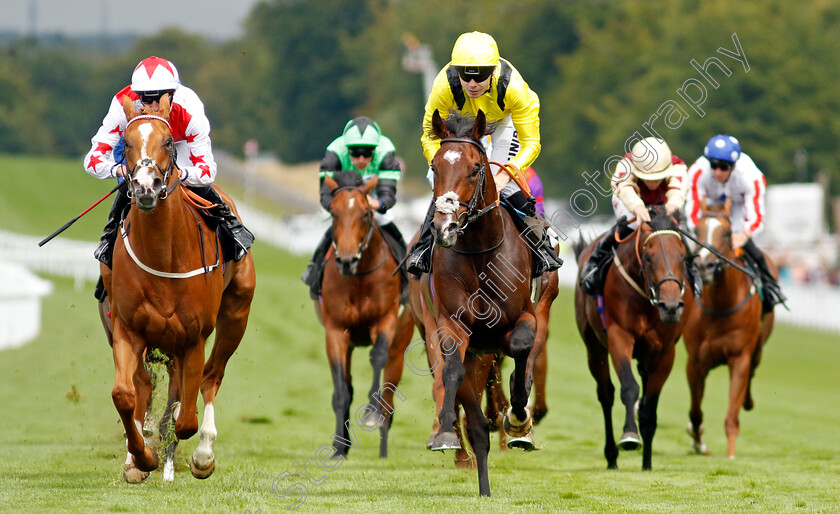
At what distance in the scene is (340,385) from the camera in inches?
393

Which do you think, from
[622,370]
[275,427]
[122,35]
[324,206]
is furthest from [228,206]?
[122,35]

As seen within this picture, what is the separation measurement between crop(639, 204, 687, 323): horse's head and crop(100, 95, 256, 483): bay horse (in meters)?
3.58

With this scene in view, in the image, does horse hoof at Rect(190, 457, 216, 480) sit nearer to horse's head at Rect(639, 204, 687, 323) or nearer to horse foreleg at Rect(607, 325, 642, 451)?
horse foreleg at Rect(607, 325, 642, 451)

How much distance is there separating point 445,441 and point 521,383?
0.71 metres

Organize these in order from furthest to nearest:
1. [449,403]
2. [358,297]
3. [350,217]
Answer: [358,297], [350,217], [449,403]

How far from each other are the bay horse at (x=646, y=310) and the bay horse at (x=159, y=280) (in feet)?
11.5

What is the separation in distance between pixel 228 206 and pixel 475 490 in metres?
2.56

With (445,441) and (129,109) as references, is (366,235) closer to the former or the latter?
(445,441)

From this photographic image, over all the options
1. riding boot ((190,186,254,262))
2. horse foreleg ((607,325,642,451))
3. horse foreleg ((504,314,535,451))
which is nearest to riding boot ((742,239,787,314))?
horse foreleg ((607,325,642,451))

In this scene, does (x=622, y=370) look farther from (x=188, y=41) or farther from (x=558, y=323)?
(x=188, y=41)

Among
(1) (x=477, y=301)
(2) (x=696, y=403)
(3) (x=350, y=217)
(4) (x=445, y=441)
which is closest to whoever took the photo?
(4) (x=445, y=441)

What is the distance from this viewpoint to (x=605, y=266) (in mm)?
10234

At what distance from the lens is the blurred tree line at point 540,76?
52.4 m

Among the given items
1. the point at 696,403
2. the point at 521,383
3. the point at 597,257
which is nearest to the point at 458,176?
the point at 521,383
